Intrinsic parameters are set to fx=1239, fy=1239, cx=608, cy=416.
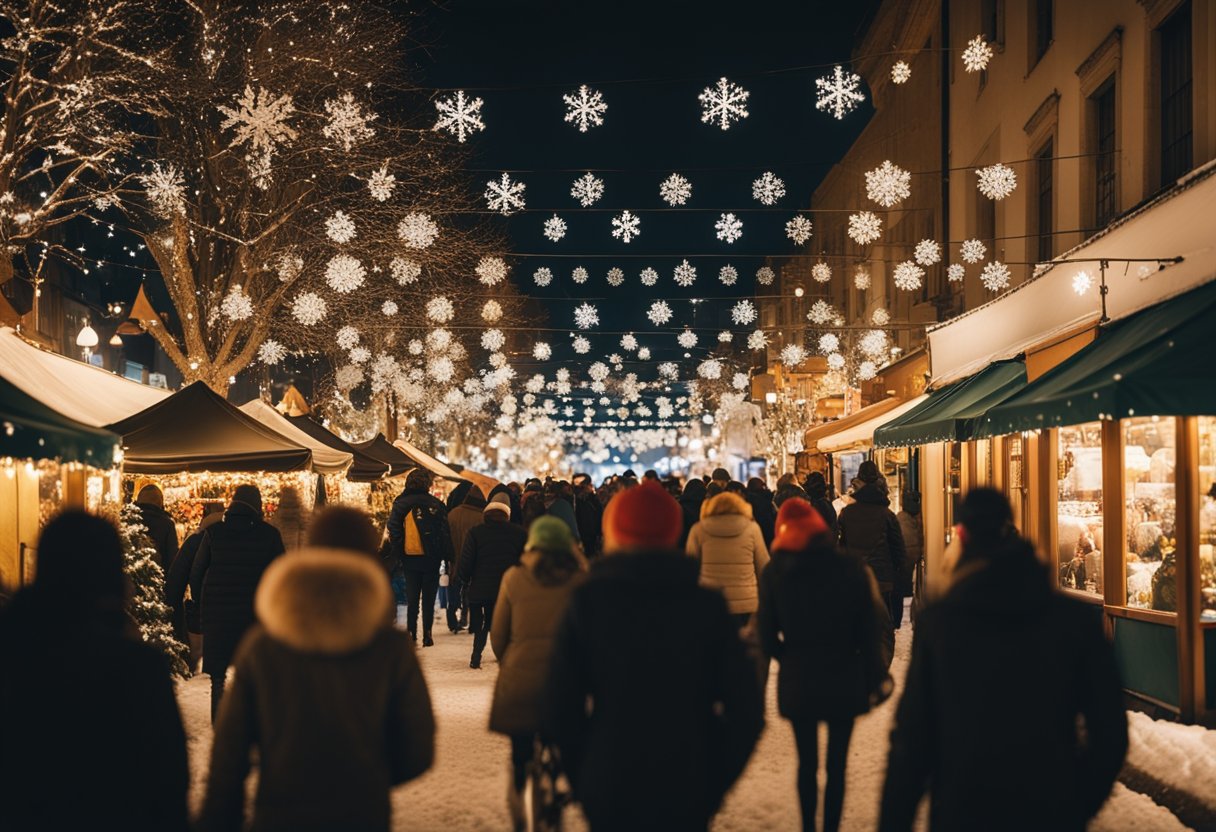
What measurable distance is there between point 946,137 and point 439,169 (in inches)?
389

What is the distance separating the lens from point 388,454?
25438mm

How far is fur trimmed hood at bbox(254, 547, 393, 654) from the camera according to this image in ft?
12.0

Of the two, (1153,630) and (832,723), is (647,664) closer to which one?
(832,723)

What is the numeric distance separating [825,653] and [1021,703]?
222 cm

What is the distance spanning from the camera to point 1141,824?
271 inches

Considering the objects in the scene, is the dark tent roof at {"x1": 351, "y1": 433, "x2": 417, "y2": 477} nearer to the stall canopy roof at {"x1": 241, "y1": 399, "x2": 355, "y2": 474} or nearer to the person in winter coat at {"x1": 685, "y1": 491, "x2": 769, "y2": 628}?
the stall canopy roof at {"x1": 241, "y1": 399, "x2": 355, "y2": 474}

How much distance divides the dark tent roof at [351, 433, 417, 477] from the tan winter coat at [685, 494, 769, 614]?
14740 mm

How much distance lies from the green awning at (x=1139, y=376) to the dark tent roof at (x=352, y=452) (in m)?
12.0

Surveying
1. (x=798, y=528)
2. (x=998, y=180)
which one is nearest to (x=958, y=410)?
(x=998, y=180)

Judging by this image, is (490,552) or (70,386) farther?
(70,386)

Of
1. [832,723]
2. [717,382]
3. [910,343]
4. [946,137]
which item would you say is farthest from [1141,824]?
[717,382]

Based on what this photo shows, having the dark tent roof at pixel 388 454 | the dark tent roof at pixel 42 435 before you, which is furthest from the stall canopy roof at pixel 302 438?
the dark tent roof at pixel 42 435

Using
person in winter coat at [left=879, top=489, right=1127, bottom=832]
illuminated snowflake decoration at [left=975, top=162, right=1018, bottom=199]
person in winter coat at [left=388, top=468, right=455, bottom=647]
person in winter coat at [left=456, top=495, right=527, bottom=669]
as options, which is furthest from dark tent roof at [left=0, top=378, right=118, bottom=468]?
illuminated snowflake decoration at [left=975, top=162, right=1018, bottom=199]

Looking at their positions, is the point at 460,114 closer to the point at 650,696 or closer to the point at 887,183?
the point at 887,183
